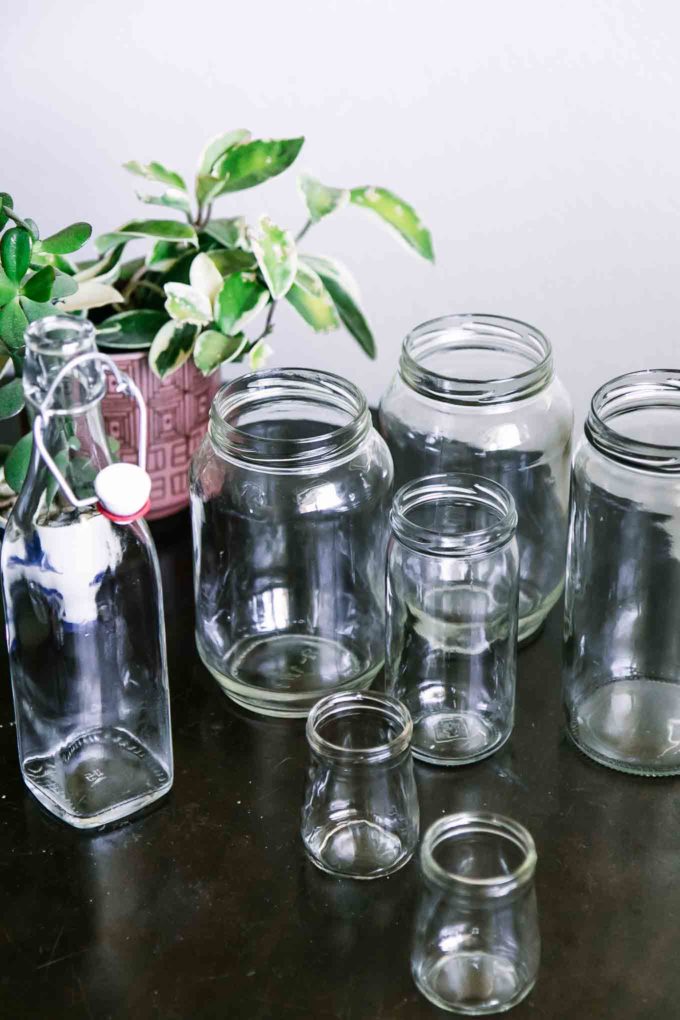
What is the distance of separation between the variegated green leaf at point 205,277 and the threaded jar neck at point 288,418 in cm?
15

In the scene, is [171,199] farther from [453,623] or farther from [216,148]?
[453,623]

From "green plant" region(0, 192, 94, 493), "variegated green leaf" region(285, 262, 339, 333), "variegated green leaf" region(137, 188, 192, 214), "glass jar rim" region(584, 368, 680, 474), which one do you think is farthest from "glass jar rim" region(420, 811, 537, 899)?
"variegated green leaf" region(137, 188, 192, 214)

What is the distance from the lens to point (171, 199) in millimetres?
1236

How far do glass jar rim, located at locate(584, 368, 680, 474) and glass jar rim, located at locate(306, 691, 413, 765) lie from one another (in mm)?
218

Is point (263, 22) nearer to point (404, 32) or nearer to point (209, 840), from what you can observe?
point (404, 32)

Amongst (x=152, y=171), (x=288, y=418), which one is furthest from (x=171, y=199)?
(x=288, y=418)

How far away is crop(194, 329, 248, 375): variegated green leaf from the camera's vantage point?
46.6 inches

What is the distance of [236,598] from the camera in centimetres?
111

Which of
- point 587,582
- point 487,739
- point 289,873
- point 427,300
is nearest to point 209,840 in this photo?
point 289,873

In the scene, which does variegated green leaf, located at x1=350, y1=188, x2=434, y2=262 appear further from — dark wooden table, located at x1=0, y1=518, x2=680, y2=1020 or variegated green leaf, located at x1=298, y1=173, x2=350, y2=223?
dark wooden table, located at x1=0, y1=518, x2=680, y2=1020

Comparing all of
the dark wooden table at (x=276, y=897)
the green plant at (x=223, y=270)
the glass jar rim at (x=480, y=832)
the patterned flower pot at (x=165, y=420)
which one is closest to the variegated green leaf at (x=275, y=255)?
the green plant at (x=223, y=270)

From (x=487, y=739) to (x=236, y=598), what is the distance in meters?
0.23

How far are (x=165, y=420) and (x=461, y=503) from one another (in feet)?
1.05

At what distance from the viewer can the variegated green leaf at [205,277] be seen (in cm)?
119
